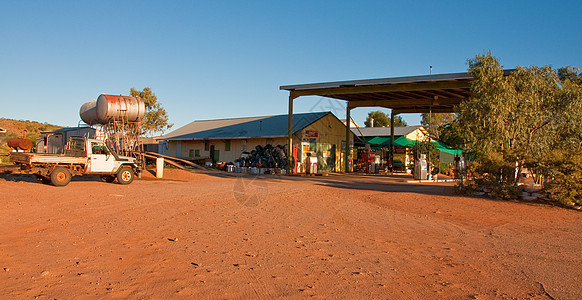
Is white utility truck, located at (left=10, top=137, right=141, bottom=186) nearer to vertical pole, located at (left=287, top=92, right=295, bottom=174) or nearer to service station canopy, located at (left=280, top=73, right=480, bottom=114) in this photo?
vertical pole, located at (left=287, top=92, right=295, bottom=174)

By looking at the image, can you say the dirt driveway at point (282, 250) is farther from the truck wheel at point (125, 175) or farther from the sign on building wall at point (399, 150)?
the sign on building wall at point (399, 150)

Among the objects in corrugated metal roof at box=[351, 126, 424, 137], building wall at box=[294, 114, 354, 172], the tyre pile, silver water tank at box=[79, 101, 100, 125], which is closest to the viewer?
silver water tank at box=[79, 101, 100, 125]

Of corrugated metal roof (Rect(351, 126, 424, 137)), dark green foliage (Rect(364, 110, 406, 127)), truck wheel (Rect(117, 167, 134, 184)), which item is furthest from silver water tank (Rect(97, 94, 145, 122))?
dark green foliage (Rect(364, 110, 406, 127))

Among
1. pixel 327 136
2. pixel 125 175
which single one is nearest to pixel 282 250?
pixel 125 175

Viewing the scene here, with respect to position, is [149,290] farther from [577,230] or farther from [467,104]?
[467,104]

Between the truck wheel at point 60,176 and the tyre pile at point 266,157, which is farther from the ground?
the tyre pile at point 266,157

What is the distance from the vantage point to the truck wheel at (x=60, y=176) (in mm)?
18511

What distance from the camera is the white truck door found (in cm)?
2003

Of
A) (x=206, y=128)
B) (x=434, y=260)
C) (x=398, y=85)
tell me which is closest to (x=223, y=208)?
(x=434, y=260)

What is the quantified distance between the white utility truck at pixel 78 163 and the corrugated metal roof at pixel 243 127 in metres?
14.1

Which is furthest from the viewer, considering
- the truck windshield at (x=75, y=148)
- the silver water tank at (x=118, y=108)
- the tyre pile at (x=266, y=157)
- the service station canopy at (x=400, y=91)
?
the tyre pile at (x=266, y=157)

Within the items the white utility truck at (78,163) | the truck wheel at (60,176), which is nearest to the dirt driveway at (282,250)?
the truck wheel at (60,176)

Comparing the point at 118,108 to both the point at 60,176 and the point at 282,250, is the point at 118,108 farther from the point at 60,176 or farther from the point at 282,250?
the point at 282,250

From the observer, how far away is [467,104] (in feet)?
62.0
